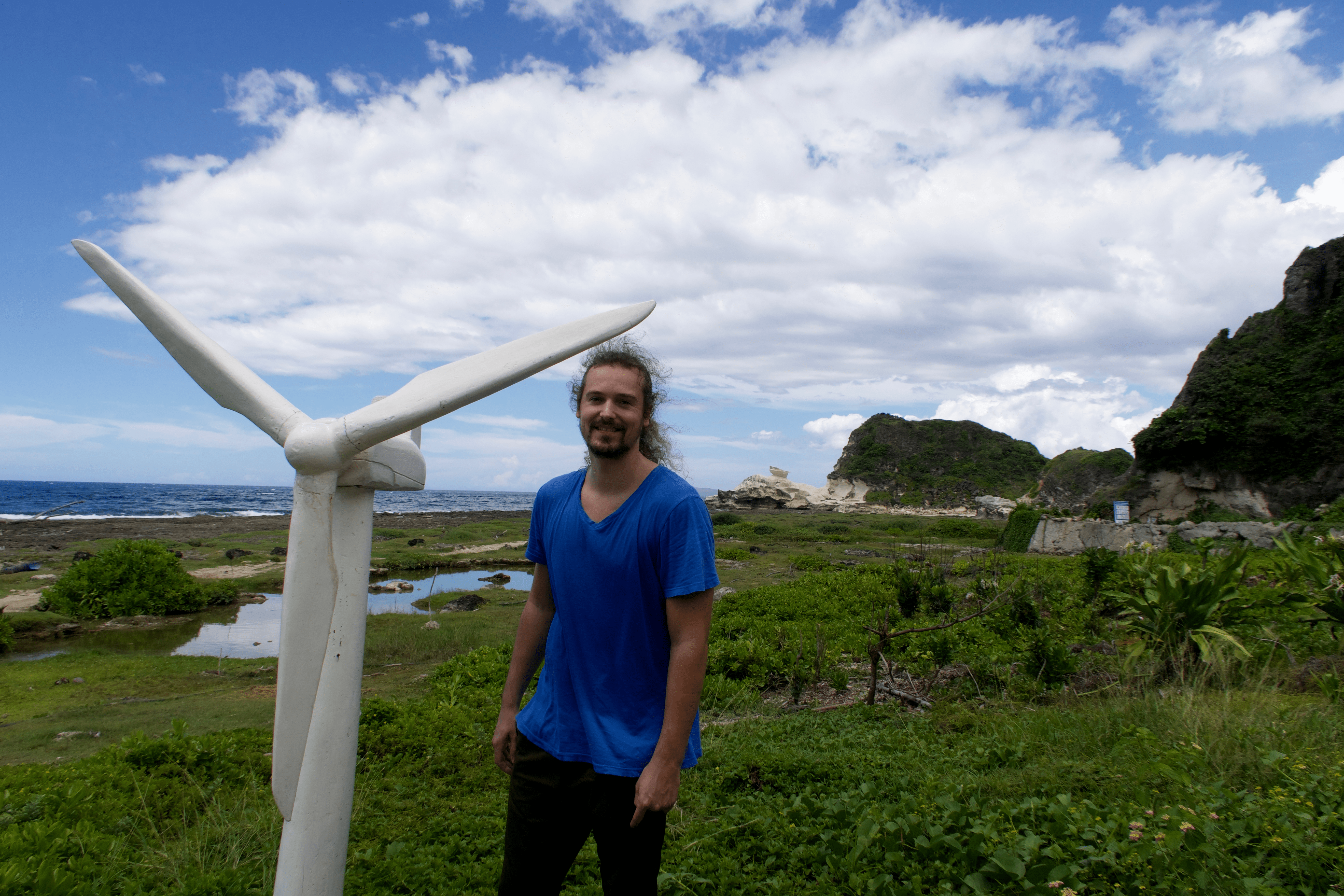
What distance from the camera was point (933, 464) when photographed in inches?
2665

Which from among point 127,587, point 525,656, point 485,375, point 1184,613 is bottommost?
point 127,587

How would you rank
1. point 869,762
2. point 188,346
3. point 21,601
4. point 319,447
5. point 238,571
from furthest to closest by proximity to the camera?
point 238,571 → point 21,601 → point 869,762 → point 188,346 → point 319,447

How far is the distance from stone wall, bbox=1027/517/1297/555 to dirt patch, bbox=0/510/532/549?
2675 cm

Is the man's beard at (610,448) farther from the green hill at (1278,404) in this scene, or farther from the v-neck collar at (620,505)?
the green hill at (1278,404)

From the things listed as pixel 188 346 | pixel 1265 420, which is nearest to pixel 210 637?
pixel 188 346

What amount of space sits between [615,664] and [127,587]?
1741 cm

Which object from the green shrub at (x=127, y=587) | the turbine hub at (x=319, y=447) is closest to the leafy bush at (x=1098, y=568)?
the turbine hub at (x=319, y=447)

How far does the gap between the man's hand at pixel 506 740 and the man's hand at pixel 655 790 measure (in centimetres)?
78

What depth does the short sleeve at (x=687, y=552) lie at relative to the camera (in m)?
2.32

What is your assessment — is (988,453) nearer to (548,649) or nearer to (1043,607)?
(1043,607)

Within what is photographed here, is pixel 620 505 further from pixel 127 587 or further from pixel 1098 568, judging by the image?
pixel 127 587

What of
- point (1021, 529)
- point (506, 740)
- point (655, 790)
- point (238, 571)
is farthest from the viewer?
point (1021, 529)

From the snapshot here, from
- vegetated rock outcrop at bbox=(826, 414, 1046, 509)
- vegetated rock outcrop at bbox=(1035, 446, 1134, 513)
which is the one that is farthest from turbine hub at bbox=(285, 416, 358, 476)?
vegetated rock outcrop at bbox=(826, 414, 1046, 509)

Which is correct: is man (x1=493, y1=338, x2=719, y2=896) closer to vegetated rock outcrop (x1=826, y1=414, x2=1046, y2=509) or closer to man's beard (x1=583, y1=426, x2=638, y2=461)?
man's beard (x1=583, y1=426, x2=638, y2=461)
